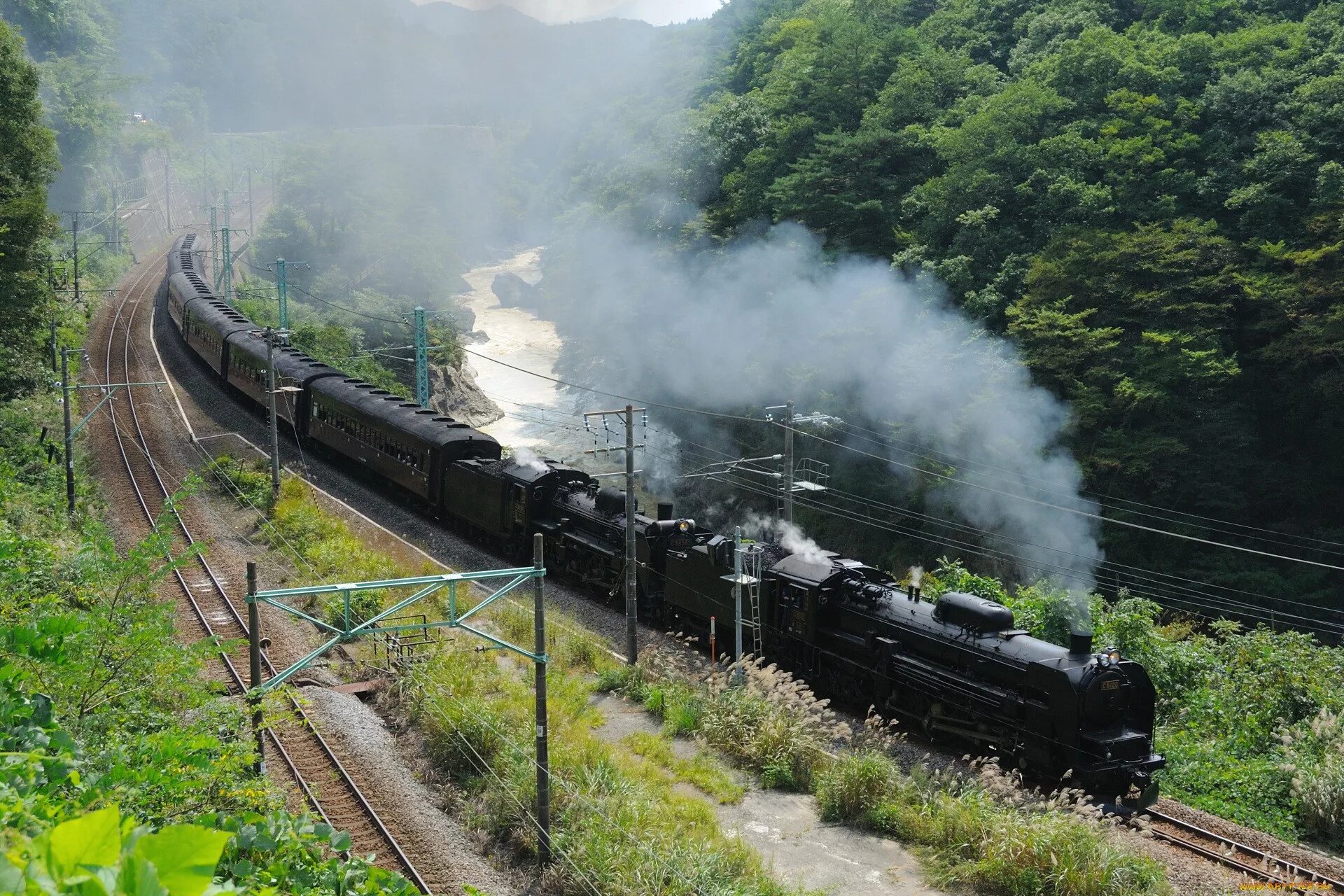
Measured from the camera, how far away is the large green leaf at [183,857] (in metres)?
2.56

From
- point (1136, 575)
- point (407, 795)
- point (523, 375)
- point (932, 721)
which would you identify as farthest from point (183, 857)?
point (523, 375)

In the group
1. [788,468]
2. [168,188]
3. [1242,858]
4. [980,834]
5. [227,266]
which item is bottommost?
[1242,858]

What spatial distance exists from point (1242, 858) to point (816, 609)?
7.58m

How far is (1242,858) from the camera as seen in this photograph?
1391 cm

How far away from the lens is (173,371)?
42.3 m

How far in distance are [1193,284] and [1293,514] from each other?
7135 mm

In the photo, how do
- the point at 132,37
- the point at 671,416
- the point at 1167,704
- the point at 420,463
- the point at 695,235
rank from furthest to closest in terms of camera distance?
1. the point at 132,37
2. the point at 695,235
3. the point at 671,416
4. the point at 420,463
5. the point at 1167,704

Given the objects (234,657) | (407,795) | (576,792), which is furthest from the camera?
(234,657)

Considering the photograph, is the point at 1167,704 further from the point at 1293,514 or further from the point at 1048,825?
the point at 1293,514

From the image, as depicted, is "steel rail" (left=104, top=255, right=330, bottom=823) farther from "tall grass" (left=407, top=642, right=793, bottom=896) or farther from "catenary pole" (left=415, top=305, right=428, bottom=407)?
"catenary pole" (left=415, top=305, right=428, bottom=407)

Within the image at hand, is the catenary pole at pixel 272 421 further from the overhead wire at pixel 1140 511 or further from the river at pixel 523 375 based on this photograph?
the overhead wire at pixel 1140 511

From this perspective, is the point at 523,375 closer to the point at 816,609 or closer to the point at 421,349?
the point at 421,349

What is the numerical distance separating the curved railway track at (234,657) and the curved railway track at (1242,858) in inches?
390

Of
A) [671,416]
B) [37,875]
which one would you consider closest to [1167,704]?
[37,875]
